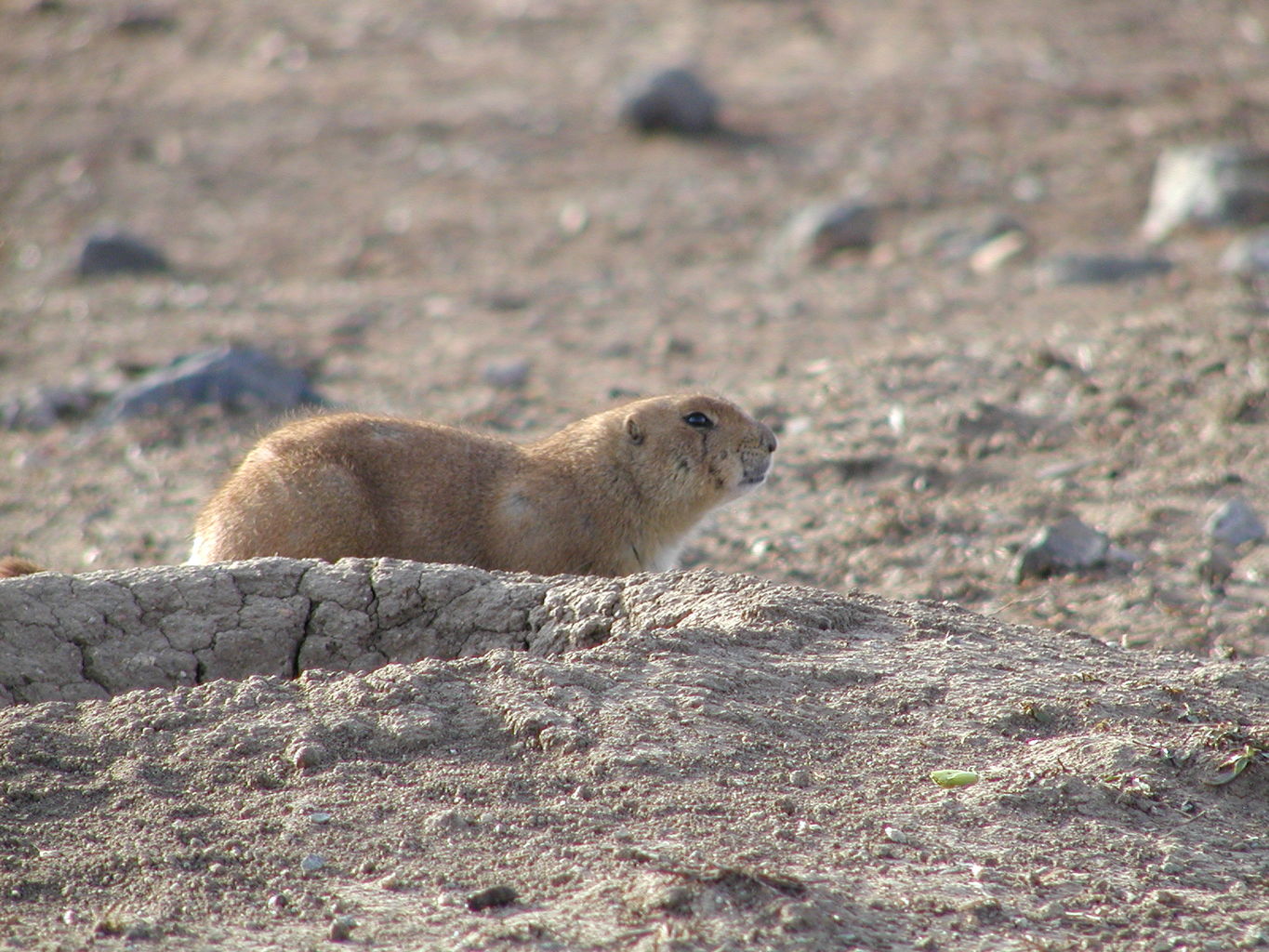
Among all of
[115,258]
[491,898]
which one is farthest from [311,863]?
[115,258]

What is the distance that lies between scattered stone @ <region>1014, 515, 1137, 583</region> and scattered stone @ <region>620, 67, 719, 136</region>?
32.0ft

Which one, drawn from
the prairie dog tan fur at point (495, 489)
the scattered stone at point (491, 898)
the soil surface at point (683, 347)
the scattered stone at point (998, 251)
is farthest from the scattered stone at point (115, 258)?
the scattered stone at point (491, 898)

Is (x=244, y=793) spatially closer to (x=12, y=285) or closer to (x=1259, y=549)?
(x=1259, y=549)

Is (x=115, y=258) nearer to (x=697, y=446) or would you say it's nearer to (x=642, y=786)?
(x=697, y=446)

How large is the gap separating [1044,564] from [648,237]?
7562mm

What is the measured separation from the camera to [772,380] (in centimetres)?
990

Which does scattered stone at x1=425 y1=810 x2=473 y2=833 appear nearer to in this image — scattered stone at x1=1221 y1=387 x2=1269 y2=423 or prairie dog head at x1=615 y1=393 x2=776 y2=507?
prairie dog head at x1=615 y1=393 x2=776 y2=507

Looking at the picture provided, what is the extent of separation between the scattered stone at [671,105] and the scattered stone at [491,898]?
43.4 ft

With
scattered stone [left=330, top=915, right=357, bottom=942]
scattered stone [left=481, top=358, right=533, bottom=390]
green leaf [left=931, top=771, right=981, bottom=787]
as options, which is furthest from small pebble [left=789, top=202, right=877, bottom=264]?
scattered stone [left=330, top=915, right=357, bottom=942]

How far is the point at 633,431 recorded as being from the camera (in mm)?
6691

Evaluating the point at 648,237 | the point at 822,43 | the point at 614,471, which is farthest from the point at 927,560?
the point at 822,43

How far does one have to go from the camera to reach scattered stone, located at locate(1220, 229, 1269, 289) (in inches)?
416

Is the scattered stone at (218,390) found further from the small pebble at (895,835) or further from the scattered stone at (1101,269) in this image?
the small pebble at (895,835)

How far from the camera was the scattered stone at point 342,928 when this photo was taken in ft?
11.2
